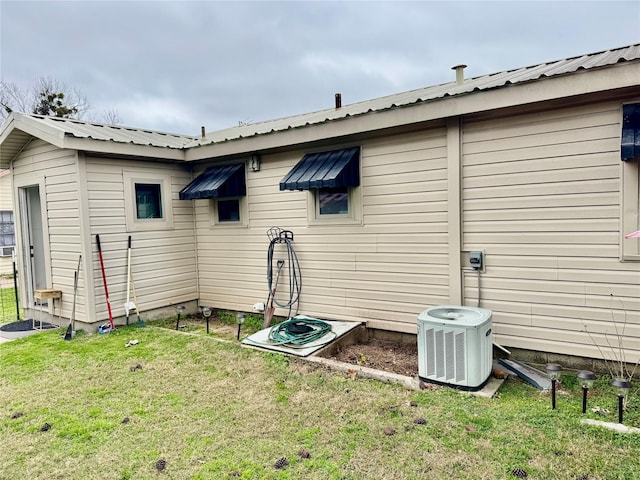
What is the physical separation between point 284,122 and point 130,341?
4.54 m

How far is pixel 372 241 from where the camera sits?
16.8ft

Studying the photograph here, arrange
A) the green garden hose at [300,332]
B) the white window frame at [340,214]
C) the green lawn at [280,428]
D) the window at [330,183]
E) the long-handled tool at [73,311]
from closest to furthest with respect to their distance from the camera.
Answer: the green lawn at [280,428], the green garden hose at [300,332], the window at [330,183], the white window frame at [340,214], the long-handled tool at [73,311]

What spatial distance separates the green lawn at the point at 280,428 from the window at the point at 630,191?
1224mm

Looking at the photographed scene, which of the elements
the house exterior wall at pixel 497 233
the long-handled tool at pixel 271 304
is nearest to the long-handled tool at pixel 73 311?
the long-handled tool at pixel 271 304

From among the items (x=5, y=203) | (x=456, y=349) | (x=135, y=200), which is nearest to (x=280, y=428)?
(x=456, y=349)

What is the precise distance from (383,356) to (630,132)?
317 centimetres

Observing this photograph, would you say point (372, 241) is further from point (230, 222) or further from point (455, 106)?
point (230, 222)

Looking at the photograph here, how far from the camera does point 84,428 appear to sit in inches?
123

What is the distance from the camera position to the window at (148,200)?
640cm

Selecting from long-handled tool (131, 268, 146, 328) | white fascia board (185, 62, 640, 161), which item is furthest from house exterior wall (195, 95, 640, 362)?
long-handled tool (131, 268, 146, 328)

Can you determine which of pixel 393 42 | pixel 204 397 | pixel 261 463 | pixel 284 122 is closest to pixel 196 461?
pixel 261 463

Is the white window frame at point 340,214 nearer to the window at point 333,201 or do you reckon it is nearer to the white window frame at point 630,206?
the window at point 333,201

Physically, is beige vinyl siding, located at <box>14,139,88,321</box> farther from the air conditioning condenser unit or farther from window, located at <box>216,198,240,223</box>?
the air conditioning condenser unit

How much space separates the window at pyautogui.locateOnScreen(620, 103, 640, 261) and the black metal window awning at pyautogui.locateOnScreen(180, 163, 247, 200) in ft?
15.7
